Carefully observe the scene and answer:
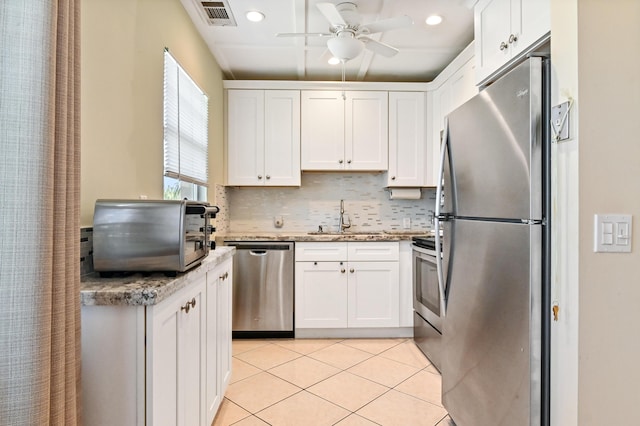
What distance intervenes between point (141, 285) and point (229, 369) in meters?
1.27

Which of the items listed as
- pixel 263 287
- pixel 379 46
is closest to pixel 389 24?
pixel 379 46

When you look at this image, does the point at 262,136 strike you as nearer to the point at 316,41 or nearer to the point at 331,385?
the point at 316,41

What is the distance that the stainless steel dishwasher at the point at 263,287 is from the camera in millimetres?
3172

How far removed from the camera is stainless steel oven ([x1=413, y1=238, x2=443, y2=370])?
2.61 metres

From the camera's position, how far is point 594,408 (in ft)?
3.59

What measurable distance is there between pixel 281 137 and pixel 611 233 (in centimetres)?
292

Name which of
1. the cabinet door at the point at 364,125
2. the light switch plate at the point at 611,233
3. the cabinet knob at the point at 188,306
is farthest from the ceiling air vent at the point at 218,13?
the light switch plate at the point at 611,233

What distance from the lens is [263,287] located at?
3.17 meters

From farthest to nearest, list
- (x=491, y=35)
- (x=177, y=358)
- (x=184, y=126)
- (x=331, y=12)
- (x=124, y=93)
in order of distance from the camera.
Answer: (x=184, y=126), (x=331, y=12), (x=491, y=35), (x=124, y=93), (x=177, y=358)

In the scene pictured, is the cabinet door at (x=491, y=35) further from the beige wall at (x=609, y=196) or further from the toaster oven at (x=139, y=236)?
the toaster oven at (x=139, y=236)

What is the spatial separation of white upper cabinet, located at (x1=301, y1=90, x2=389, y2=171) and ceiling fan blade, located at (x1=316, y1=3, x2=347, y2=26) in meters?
1.34

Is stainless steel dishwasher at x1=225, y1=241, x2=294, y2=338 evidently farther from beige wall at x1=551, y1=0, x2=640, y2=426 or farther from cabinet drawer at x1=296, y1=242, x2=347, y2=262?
beige wall at x1=551, y1=0, x2=640, y2=426

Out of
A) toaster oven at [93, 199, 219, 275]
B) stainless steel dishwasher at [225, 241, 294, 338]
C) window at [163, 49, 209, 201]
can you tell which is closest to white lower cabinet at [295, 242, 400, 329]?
stainless steel dishwasher at [225, 241, 294, 338]

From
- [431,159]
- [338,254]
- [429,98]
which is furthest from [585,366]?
[429,98]
